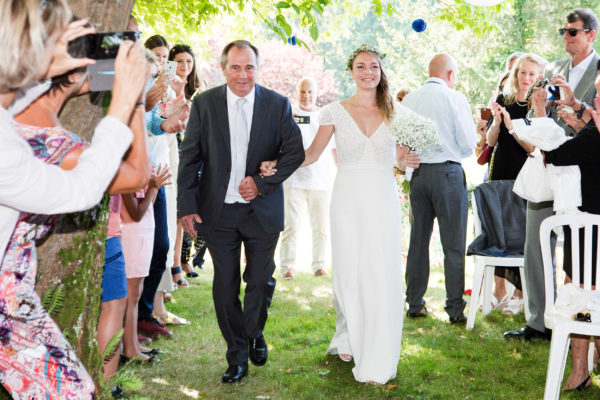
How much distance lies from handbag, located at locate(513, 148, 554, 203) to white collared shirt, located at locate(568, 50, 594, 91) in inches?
49.9

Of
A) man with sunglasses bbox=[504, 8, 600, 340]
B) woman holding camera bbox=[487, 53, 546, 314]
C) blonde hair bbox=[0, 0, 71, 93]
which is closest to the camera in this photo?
blonde hair bbox=[0, 0, 71, 93]

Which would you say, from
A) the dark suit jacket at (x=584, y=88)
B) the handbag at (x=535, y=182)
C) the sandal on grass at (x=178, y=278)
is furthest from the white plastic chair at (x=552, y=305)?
the sandal on grass at (x=178, y=278)

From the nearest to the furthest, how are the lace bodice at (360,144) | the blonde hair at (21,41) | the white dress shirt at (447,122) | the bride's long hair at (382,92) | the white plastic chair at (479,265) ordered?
the blonde hair at (21,41) < the lace bodice at (360,144) < the bride's long hair at (382,92) < the white plastic chair at (479,265) < the white dress shirt at (447,122)

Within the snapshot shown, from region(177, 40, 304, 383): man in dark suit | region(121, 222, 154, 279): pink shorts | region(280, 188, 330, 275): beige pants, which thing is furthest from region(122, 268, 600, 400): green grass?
region(280, 188, 330, 275): beige pants

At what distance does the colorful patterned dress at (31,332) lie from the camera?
74.4 inches

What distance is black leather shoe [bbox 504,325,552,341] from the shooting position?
5.55 metres

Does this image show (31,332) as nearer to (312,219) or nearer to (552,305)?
(552,305)

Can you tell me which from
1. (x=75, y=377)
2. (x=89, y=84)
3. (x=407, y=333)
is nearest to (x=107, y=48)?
(x=89, y=84)

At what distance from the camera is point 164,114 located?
17.6 feet

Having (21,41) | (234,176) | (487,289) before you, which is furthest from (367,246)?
(21,41)

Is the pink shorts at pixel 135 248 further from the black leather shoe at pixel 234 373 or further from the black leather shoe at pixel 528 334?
the black leather shoe at pixel 528 334

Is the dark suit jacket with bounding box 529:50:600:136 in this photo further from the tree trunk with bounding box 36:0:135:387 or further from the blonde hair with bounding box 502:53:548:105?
the tree trunk with bounding box 36:0:135:387

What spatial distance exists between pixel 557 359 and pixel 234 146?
2677 mm

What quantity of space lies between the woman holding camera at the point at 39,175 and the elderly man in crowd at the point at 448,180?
4855 millimetres
